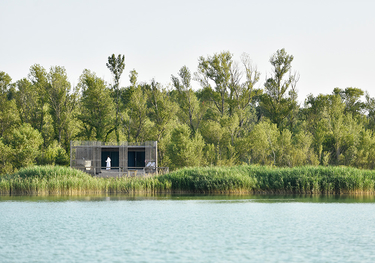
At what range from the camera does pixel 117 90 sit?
2170 inches

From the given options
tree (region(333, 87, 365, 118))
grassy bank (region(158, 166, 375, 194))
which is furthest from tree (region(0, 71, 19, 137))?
tree (region(333, 87, 365, 118))

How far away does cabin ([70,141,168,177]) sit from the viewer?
1747 inches

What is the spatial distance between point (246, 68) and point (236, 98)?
357 cm

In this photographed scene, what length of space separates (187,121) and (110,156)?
13124mm

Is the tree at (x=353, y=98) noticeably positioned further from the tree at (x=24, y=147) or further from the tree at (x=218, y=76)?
the tree at (x=24, y=147)

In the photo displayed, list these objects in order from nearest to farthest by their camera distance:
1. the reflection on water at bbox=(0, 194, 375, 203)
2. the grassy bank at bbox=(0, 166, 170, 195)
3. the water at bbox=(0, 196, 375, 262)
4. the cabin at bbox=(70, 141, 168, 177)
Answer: the water at bbox=(0, 196, 375, 262), the reflection on water at bbox=(0, 194, 375, 203), the grassy bank at bbox=(0, 166, 170, 195), the cabin at bbox=(70, 141, 168, 177)

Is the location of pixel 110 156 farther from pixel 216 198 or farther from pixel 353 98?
pixel 353 98

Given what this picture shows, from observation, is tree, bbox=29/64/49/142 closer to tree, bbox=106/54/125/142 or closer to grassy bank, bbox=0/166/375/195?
tree, bbox=106/54/125/142

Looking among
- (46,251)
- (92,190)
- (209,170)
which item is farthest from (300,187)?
(46,251)

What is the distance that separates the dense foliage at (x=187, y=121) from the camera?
157ft

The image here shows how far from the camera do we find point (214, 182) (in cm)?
3234

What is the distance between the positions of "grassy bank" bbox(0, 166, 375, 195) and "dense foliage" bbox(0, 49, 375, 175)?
11993mm

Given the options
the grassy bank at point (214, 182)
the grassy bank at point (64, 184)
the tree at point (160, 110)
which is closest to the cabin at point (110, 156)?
the tree at point (160, 110)

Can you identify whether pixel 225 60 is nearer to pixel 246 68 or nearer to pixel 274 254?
pixel 246 68
